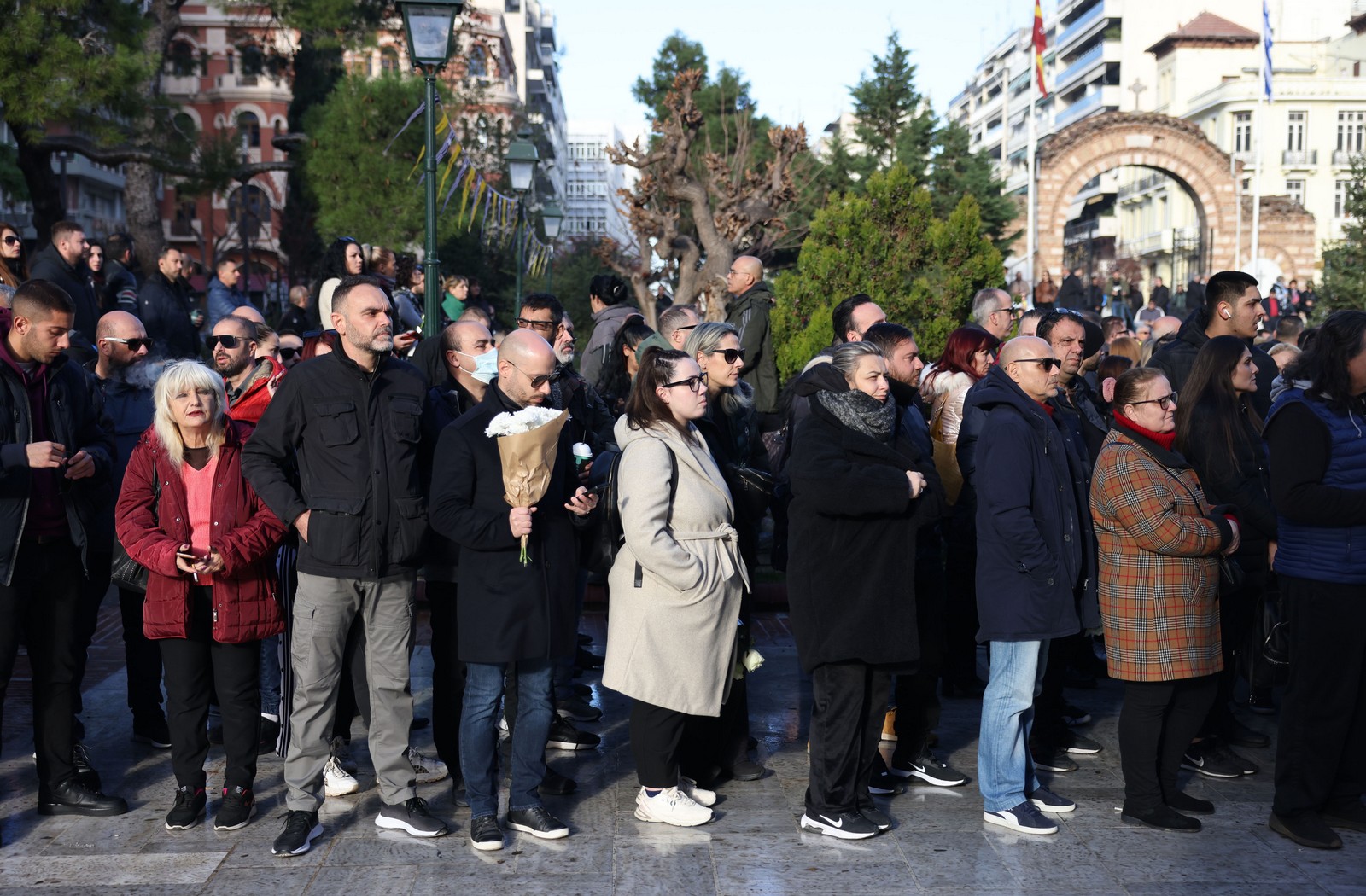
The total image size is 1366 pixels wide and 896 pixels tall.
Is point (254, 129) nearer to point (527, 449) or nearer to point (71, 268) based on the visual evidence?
point (71, 268)

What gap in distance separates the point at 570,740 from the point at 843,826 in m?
1.75

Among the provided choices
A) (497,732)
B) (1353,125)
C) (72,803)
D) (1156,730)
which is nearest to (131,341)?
(72,803)

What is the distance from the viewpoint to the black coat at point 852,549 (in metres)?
5.46

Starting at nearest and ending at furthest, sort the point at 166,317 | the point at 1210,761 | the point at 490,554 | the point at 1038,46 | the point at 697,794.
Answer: the point at 490,554 < the point at 697,794 < the point at 1210,761 < the point at 166,317 < the point at 1038,46

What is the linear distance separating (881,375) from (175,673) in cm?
308

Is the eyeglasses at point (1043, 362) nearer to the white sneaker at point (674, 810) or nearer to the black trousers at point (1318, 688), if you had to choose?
the black trousers at point (1318, 688)

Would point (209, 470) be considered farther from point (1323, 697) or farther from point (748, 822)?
point (1323, 697)

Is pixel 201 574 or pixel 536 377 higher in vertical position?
pixel 536 377

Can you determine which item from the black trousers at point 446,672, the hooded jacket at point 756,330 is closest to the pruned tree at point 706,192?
the hooded jacket at point 756,330

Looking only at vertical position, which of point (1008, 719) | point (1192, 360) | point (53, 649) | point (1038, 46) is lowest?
point (1008, 719)

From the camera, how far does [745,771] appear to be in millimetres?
6367

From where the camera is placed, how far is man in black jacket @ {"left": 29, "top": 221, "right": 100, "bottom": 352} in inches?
373

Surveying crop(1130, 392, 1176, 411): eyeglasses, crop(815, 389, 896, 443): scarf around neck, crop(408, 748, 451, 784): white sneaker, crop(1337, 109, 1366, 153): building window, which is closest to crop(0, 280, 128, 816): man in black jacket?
crop(408, 748, 451, 784): white sneaker

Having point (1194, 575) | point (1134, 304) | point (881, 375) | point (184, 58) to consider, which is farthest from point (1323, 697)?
point (1134, 304)
